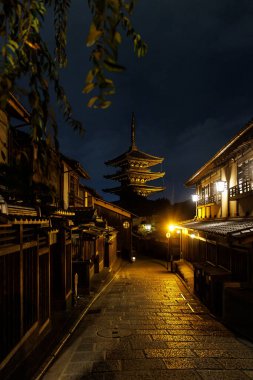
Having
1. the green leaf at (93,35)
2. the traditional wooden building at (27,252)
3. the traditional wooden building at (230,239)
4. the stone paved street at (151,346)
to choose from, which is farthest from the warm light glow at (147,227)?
the green leaf at (93,35)

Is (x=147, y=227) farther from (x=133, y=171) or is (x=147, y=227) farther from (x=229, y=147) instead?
(x=229, y=147)

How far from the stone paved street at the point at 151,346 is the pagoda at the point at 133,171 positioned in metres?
40.2

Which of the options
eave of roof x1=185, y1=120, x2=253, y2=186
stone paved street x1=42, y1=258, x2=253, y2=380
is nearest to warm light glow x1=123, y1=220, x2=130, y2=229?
eave of roof x1=185, y1=120, x2=253, y2=186

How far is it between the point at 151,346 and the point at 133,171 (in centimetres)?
4719

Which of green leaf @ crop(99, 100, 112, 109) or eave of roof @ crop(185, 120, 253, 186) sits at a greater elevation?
eave of roof @ crop(185, 120, 253, 186)

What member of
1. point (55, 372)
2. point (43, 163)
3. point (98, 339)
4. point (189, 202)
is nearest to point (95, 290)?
point (98, 339)

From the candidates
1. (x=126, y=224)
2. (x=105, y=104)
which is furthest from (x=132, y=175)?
→ (x=105, y=104)

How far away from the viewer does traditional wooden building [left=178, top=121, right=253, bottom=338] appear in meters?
12.9

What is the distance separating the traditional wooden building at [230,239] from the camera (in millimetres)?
12906

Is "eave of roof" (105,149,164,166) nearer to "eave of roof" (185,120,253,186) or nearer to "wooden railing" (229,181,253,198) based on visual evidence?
"eave of roof" (185,120,253,186)

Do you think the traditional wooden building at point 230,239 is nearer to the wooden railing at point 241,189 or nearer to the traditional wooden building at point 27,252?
the wooden railing at point 241,189

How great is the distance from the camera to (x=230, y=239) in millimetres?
12750

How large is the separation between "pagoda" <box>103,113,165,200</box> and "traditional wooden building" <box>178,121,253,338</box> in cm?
2888

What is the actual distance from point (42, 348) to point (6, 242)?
358 cm
